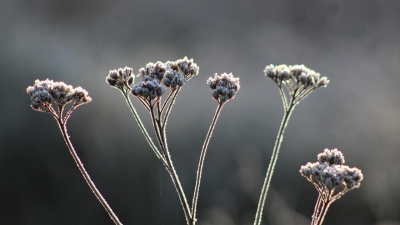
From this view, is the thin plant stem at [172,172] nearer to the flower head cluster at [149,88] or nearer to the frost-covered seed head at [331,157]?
the flower head cluster at [149,88]

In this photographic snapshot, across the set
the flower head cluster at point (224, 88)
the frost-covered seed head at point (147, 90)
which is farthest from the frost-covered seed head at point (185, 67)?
the frost-covered seed head at point (147, 90)

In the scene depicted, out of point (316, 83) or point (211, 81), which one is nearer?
point (316, 83)

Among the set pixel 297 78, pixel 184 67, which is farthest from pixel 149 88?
pixel 297 78

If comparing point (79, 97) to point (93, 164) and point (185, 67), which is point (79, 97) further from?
point (93, 164)

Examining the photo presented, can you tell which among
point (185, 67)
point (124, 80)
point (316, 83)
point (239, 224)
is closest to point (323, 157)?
point (316, 83)

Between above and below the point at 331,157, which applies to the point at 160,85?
above

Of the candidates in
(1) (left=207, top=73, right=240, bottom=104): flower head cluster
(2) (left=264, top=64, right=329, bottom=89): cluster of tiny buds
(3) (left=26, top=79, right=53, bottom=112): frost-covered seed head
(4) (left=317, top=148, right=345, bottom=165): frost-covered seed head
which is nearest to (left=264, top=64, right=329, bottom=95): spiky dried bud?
(2) (left=264, top=64, right=329, bottom=89): cluster of tiny buds

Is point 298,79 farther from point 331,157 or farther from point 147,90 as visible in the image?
point 147,90
